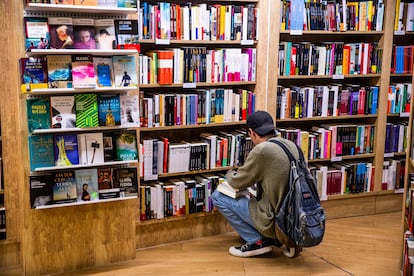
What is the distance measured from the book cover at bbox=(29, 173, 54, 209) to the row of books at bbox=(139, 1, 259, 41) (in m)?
1.28

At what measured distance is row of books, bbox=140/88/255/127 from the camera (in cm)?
402

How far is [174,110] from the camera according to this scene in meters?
4.10

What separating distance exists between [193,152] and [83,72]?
1217 millimetres

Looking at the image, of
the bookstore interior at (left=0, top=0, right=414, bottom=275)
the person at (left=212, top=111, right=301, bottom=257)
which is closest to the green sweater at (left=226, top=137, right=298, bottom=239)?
the person at (left=212, top=111, right=301, bottom=257)

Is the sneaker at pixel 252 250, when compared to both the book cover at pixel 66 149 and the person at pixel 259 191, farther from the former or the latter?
the book cover at pixel 66 149

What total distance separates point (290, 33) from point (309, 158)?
113cm

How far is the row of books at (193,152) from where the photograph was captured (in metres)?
4.04

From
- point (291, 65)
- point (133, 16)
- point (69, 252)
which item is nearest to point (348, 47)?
point (291, 65)

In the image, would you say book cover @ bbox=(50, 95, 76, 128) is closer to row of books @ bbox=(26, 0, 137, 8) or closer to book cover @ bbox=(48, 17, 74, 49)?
book cover @ bbox=(48, 17, 74, 49)

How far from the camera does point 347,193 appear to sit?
4.87m

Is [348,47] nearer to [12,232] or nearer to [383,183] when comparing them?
[383,183]

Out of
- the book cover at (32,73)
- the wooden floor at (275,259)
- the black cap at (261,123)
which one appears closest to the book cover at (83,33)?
the book cover at (32,73)

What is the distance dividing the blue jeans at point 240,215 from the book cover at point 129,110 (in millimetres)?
967

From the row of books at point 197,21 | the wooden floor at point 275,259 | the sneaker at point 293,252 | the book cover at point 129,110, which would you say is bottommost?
the wooden floor at point 275,259
